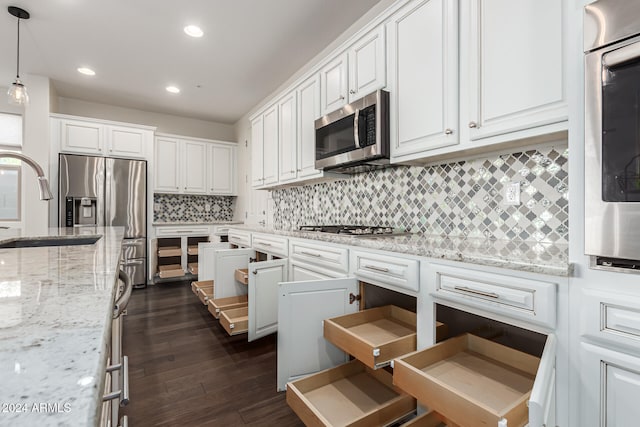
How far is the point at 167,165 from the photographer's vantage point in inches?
200

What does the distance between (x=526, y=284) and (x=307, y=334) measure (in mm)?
1006

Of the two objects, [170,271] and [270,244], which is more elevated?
[270,244]

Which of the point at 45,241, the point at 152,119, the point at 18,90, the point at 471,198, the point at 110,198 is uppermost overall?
the point at 152,119

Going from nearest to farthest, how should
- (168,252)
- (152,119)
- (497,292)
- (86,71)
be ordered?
(497,292), (86,71), (168,252), (152,119)

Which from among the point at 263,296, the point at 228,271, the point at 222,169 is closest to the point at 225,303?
the point at 228,271

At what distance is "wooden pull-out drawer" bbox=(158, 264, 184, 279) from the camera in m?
4.54

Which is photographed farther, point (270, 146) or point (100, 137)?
point (100, 137)

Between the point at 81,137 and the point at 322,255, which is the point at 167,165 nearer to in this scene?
the point at 81,137

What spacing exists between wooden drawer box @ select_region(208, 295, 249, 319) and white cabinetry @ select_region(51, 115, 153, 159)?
2944mm

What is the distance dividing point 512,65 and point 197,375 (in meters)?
2.39

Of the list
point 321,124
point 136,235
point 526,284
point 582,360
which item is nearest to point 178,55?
point 321,124

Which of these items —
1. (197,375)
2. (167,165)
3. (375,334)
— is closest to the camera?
(375,334)

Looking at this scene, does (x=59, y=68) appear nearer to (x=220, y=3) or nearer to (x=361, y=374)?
(x=220, y=3)

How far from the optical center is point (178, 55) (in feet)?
11.1
